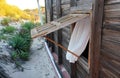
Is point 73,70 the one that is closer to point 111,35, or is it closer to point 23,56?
point 111,35

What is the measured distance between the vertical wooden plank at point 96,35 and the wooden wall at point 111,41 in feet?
0.32

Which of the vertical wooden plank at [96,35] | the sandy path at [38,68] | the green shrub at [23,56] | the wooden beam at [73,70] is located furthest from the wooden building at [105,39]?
the green shrub at [23,56]

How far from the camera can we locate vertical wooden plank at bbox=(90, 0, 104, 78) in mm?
2992

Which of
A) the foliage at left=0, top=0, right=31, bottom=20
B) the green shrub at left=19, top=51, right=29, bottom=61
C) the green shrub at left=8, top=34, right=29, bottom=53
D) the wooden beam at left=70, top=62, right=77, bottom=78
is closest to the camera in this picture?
→ the wooden beam at left=70, top=62, right=77, bottom=78

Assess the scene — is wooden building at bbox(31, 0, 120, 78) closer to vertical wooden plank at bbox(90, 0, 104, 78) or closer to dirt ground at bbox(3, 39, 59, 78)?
vertical wooden plank at bbox(90, 0, 104, 78)

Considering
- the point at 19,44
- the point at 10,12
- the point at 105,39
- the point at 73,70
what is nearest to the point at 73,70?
the point at 73,70

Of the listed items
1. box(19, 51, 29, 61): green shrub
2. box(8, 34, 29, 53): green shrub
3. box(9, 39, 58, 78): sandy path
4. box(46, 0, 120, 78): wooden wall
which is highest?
box(46, 0, 120, 78): wooden wall

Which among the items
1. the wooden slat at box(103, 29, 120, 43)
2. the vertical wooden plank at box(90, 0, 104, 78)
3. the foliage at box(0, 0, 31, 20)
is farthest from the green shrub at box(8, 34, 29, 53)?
the foliage at box(0, 0, 31, 20)

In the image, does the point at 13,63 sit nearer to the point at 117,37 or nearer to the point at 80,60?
the point at 80,60

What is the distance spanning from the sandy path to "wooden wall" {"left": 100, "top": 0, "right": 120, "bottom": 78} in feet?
14.0

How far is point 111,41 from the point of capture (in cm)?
273

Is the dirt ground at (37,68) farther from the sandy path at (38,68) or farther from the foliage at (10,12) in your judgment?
the foliage at (10,12)

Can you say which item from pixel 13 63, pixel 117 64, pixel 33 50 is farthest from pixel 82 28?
pixel 33 50

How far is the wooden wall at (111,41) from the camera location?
8.39ft
